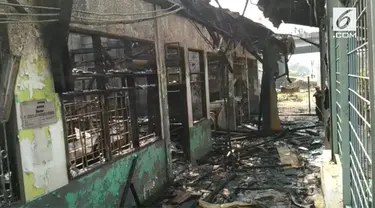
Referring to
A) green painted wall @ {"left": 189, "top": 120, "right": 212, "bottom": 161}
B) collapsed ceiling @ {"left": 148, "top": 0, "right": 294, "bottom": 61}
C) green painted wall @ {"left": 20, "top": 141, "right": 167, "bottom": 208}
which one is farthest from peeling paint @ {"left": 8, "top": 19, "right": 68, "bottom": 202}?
green painted wall @ {"left": 189, "top": 120, "right": 212, "bottom": 161}

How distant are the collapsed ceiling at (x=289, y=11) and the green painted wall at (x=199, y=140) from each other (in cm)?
355

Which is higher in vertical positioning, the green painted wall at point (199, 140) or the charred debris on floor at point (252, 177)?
the green painted wall at point (199, 140)

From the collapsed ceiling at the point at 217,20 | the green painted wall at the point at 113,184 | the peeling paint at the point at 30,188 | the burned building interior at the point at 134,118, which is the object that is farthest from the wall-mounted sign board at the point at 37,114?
the collapsed ceiling at the point at 217,20

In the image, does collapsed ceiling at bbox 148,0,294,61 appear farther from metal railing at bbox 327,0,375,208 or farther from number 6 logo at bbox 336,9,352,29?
number 6 logo at bbox 336,9,352,29

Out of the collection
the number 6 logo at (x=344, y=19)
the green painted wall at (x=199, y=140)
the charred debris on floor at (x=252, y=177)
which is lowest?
the charred debris on floor at (x=252, y=177)

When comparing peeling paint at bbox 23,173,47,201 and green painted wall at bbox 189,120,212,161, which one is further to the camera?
green painted wall at bbox 189,120,212,161

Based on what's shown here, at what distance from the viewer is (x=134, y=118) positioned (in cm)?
629

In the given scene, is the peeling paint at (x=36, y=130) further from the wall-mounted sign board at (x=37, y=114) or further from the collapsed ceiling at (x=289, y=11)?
the collapsed ceiling at (x=289, y=11)

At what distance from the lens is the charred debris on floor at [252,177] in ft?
21.0

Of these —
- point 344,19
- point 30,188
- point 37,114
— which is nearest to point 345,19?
point 344,19

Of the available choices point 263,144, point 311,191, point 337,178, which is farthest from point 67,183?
point 263,144

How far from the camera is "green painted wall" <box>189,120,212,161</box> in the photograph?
9.12 m

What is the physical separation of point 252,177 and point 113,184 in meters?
3.51

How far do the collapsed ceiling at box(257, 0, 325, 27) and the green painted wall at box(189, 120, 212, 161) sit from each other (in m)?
3.55
